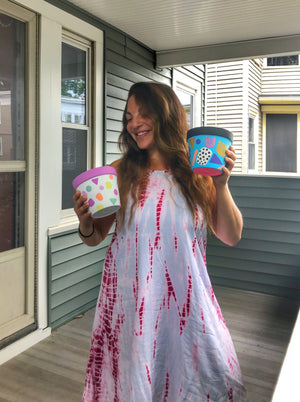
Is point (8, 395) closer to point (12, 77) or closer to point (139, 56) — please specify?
point (12, 77)

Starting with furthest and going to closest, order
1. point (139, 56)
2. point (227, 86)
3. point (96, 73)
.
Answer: point (227, 86)
point (139, 56)
point (96, 73)

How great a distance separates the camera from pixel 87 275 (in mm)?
3246

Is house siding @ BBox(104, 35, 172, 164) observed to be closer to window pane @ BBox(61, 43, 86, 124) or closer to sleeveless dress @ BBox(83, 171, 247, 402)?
window pane @ BBox(61, 43, 86, 124)

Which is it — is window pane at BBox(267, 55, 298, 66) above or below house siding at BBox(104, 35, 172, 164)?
above

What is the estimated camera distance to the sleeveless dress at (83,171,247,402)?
3.43 feet

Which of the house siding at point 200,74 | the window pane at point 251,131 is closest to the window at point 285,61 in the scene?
the window pane at point 251,131

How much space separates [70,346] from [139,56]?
2676 millimetres

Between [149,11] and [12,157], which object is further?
[149,11]

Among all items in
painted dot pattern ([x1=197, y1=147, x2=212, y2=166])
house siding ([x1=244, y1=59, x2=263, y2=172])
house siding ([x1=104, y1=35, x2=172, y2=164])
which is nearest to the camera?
painted dot pattern ([x1=197, y1=147, x2=212, y2=166])

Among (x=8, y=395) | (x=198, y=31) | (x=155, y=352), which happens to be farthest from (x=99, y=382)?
(x=198, y=31)

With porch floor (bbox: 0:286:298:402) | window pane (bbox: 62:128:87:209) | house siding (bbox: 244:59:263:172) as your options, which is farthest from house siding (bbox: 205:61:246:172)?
window pane (bbox: 62:128:87:209)

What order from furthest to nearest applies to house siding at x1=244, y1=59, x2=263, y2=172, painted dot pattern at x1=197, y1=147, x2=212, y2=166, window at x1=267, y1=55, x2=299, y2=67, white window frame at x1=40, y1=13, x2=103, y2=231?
window at x1=267, y1=55, x2=299, y2=67 → house siding at x1=244, y1=59, x2=263, y2=172 → white window frame at x1=40, y1=13, x2=103, y2=231 → painted dot pattern at x1=197, y1=147, x2=212, y2=166

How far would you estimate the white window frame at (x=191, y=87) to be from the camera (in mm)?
4660

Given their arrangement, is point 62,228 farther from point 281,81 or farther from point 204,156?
point 281,81
